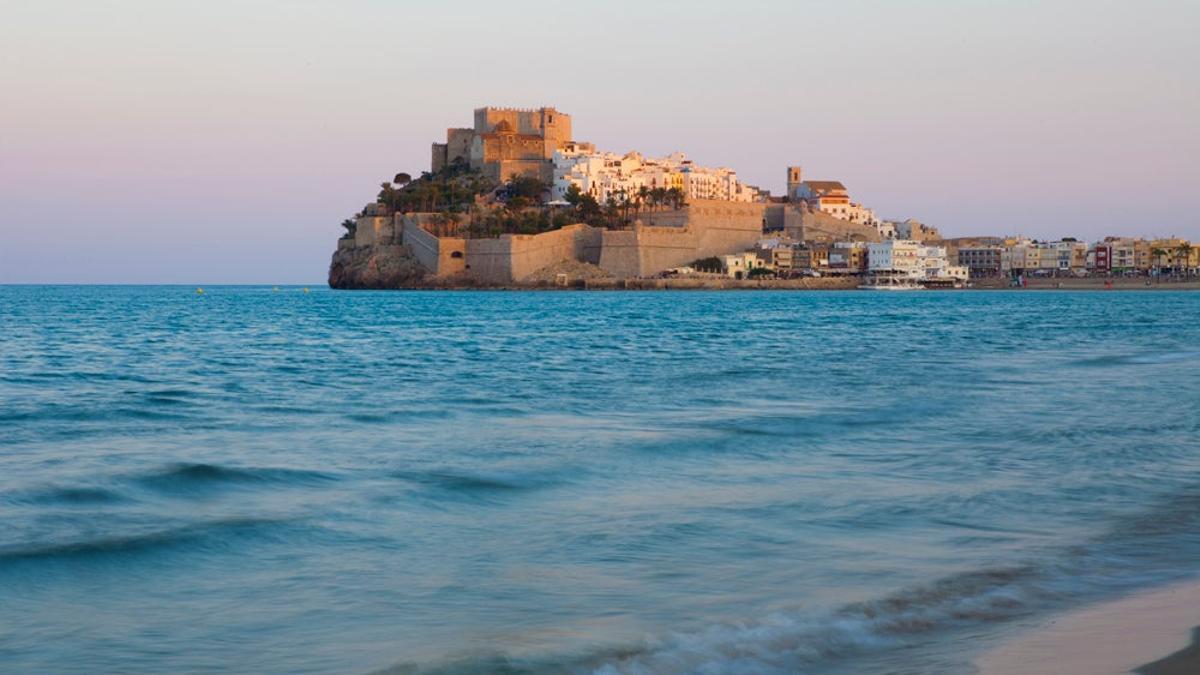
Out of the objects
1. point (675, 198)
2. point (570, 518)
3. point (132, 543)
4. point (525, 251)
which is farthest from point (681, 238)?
point (132, 543)

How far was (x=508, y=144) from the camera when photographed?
73688 mm

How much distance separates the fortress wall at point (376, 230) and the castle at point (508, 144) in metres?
7.18

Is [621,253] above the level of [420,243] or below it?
below

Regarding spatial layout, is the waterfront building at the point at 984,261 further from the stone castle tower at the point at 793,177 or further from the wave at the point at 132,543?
the wave at the point at 132,543

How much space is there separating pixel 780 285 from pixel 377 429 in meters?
61.5

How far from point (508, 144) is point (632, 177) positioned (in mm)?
7934

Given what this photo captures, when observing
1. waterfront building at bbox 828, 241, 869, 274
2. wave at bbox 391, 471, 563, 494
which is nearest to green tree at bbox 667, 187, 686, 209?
waterfront building at bbox 828, 241, 869, 274

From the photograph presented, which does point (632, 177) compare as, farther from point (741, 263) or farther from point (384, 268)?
point (384, 268)

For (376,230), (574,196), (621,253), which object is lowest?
(621,253)

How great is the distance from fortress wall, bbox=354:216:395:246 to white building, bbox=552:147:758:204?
9.88 m

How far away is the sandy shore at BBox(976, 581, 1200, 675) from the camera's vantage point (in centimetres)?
367

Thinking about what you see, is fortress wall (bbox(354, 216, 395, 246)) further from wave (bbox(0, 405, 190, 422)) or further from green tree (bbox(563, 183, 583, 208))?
wave (bbox(0, 405, 190, 422))

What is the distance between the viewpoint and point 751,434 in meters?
9.55

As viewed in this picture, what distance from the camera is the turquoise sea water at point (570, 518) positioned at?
4230 millimetres
